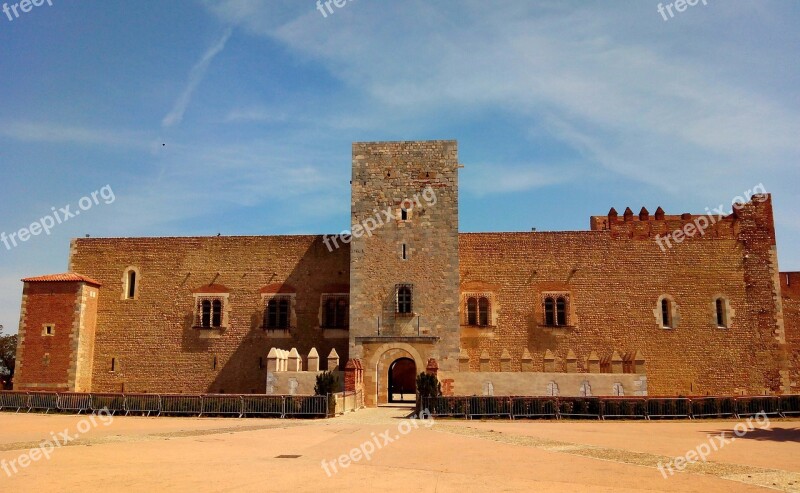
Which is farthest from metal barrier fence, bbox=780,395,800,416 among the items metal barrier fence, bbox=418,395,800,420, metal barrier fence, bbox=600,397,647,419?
metal barrier fence, bbox=600,397,647,419

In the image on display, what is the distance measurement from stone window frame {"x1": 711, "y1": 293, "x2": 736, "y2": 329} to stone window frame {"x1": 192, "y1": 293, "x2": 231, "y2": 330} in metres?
19.5

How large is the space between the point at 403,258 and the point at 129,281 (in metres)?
12.2

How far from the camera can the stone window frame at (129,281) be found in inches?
1184

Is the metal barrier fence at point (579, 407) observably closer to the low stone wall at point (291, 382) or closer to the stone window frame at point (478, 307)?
the stone window frame at point (478, 307)

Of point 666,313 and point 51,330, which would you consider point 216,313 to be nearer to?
point 51,330

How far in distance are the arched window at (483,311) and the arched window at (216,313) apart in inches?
420

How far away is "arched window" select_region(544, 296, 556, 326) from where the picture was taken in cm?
2814

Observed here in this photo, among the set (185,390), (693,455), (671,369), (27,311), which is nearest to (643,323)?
(671,369)

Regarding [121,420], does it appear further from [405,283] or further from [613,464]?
[613,464]

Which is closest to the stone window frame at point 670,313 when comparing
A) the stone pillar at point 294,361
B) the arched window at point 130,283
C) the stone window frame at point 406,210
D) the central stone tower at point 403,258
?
the central stone tower at point 403,258

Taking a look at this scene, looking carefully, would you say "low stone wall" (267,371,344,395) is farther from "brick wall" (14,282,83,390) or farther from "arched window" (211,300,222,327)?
"brick wall" (14,282,83,390)

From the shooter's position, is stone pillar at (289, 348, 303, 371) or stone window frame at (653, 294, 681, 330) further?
stone window frame at (653, 294, 681, 330)

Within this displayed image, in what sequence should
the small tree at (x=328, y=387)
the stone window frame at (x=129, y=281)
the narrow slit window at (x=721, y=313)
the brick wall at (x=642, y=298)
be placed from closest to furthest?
the small tree at (x=328, y=387)
the brick wall at (x=642, y=298)
the narrow slit window at (x=721, y=313)
the stone window frame at (x=129, y=281)

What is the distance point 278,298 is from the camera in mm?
29328
